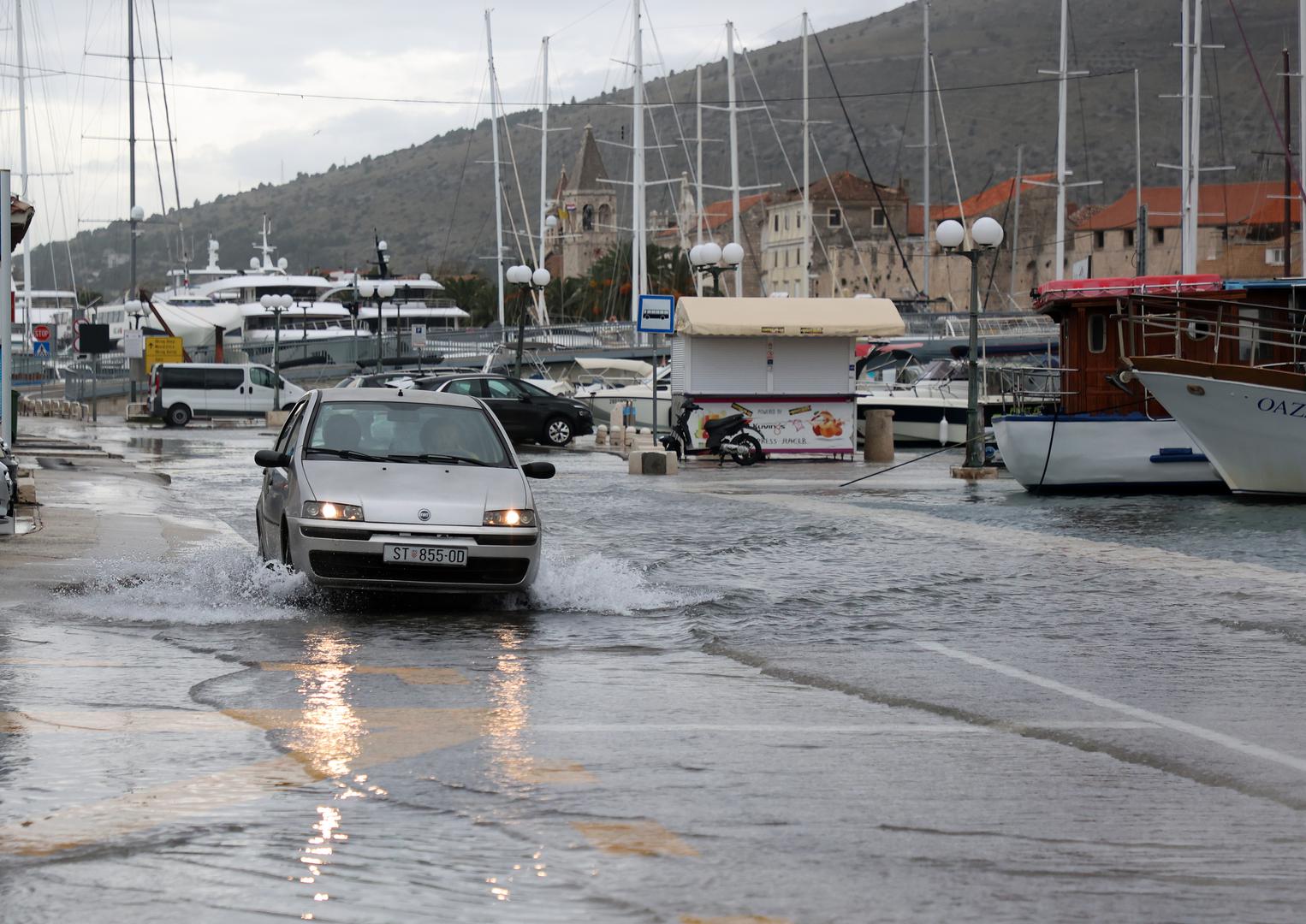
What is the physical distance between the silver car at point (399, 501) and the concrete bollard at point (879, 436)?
73.6ft

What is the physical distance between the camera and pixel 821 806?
603 centimetres

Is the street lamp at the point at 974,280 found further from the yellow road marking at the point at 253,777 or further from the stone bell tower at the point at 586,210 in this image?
the stone bell tower at the point at 586,210

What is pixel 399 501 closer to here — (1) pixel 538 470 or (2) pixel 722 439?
(1) pixel 538 470

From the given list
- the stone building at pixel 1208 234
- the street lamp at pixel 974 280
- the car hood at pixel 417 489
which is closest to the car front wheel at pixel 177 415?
the street lamp at pixel 974 280

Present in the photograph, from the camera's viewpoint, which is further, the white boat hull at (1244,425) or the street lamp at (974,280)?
the street lamp at (974,280)

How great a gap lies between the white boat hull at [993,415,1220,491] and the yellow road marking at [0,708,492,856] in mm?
19196

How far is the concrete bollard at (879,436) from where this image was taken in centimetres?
3469

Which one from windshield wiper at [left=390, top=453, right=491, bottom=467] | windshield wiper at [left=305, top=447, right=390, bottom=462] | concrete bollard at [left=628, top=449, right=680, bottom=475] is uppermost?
windshield wiper at [left=305, top=447, right=390, bottom=462]

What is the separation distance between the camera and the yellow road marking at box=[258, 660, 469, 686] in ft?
29.1

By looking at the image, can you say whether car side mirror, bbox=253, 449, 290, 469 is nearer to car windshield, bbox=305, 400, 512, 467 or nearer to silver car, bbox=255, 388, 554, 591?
silver car, bbox=255, 388, 554, 591

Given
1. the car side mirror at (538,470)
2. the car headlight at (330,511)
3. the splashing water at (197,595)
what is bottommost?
the splashing water at (197,595)

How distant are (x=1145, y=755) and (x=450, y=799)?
9.60 feet

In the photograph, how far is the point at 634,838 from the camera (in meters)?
5.53

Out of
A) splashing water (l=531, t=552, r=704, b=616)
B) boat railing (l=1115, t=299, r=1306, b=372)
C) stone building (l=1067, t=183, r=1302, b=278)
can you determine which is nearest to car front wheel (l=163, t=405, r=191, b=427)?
boat railing (l=1115, t=299, r=1306, b=372)
